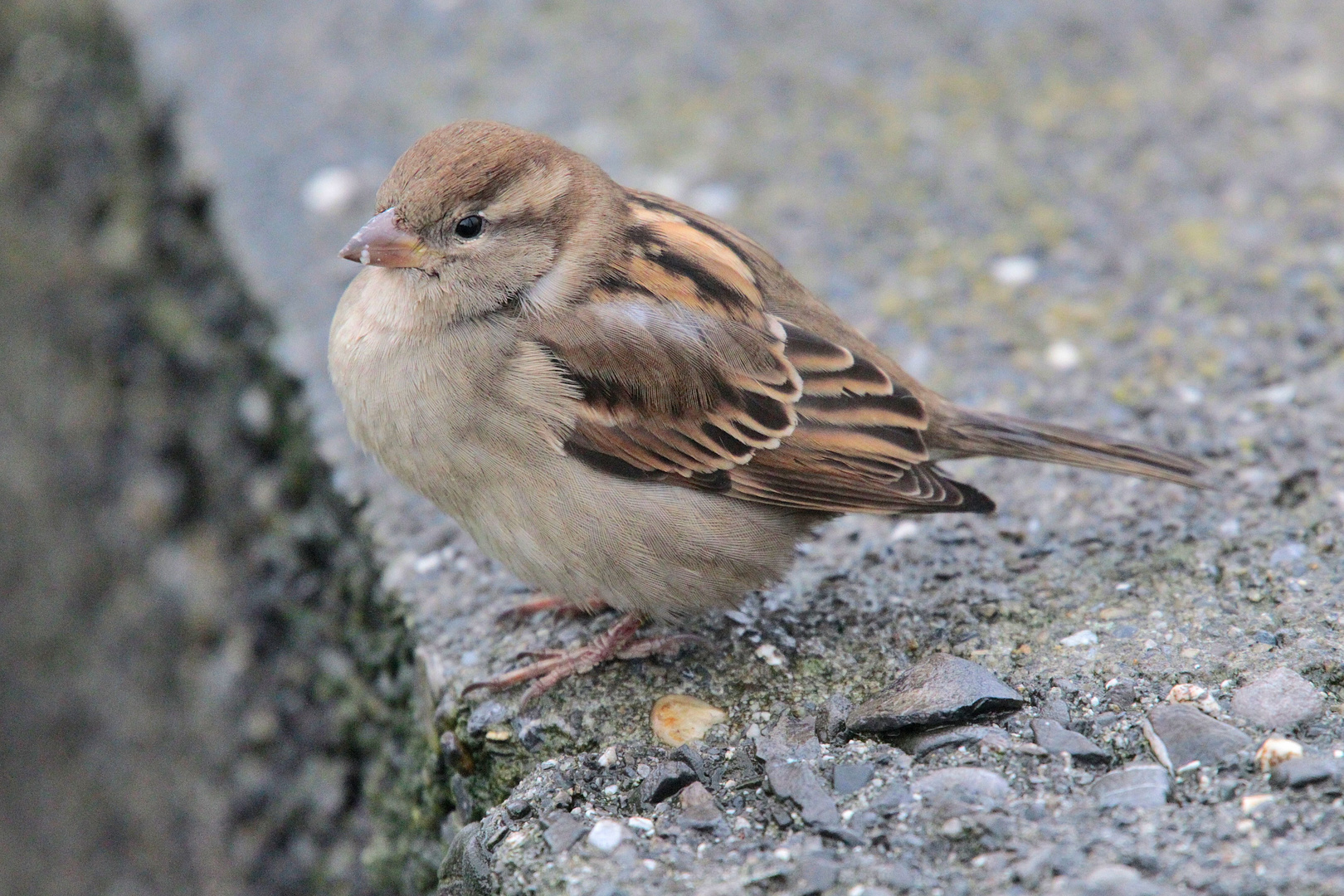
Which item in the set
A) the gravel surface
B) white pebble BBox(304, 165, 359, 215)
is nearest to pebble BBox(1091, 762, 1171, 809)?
the gravel surface

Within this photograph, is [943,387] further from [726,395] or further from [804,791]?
[804,791]

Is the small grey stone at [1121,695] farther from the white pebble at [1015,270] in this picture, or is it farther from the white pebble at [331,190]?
the white pebble at [331,190]

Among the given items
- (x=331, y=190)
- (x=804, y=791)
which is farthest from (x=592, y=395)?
(x=331, y=190)

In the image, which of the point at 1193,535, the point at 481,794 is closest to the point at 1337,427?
the point at 1193,535

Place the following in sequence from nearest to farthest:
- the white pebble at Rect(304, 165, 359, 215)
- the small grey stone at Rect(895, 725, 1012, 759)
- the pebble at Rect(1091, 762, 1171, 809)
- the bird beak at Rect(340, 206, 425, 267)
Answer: the pebble at Rect(1091, 762, 1171, 809) < the small grey stone at Rect(895, 725, 1012, 759) < the bird beak at Rect(340, 206, 425, 267) < the white pebble at Rect(304, 165, 359, 215)

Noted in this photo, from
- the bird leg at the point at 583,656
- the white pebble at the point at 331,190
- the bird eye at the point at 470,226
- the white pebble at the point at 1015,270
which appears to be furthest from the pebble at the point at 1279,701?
the white pebble at the point at 331,190

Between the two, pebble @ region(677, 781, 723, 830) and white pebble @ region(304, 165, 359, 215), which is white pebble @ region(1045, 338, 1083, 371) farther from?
white pebble @ region(304, 165, 359, 215)
